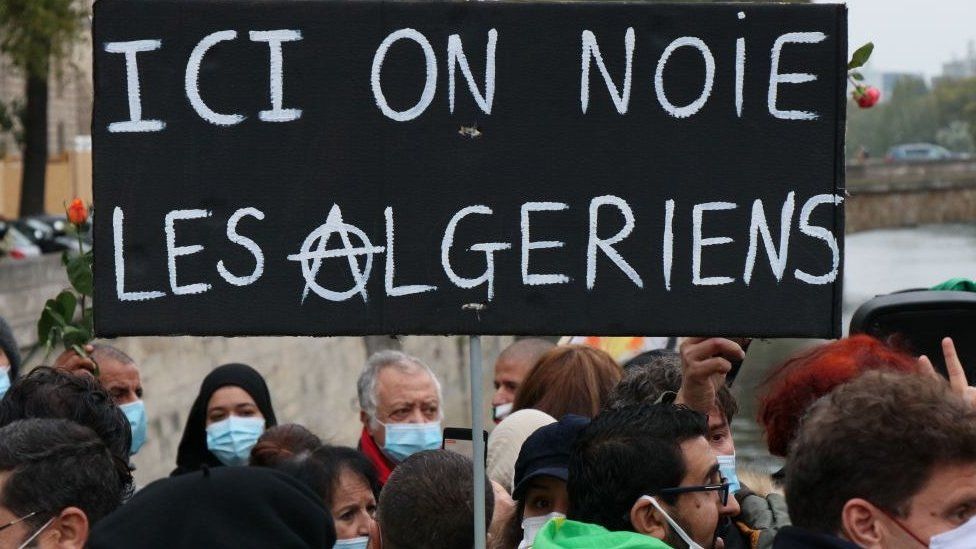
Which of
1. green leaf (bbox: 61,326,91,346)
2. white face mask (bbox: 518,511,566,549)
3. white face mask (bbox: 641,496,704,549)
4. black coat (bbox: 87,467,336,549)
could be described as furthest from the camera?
green leaf (bbox: 61,326,91,346)

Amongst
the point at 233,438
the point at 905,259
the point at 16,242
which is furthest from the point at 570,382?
the point at 905,259

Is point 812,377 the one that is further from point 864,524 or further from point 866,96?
point 866,96

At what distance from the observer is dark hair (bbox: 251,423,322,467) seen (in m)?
5.50

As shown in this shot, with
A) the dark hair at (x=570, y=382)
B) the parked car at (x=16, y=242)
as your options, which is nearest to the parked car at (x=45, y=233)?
the parked car at (x=16, y=242)

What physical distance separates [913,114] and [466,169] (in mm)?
62017

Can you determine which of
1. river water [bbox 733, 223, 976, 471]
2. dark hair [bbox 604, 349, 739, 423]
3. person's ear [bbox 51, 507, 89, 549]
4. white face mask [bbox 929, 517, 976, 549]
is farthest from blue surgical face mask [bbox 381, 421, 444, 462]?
river water [bbox 733, 223, 976, 471]

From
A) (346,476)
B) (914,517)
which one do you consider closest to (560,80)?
(914,517)

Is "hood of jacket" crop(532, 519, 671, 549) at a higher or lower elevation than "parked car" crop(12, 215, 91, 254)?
higher

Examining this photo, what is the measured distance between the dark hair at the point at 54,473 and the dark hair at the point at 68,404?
83cm

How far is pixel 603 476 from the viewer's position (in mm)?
3699

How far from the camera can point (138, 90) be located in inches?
149

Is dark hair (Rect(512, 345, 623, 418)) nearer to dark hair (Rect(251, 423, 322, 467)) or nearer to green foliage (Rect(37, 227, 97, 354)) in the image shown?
dark hair (Rect(251, 423, 322, 467))

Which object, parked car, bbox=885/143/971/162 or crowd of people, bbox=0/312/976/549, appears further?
parked car, bbox=885/143/971/162

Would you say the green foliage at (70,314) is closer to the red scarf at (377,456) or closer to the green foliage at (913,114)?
the red scarf at (377,456)
